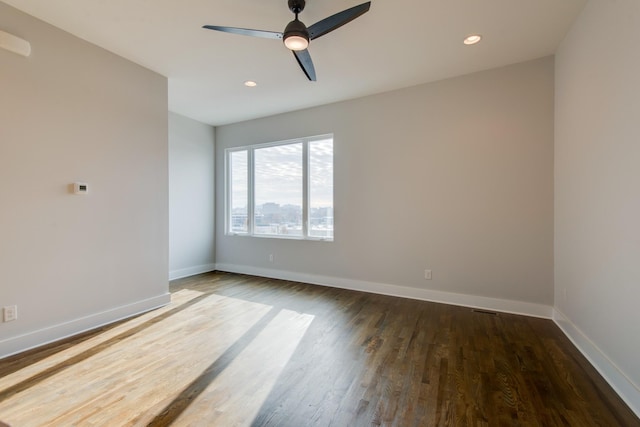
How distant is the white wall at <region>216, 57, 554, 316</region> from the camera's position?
3.19 m

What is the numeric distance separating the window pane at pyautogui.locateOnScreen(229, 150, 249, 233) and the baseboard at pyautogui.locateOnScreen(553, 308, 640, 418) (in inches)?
188

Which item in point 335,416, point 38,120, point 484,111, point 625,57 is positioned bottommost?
point 335,416

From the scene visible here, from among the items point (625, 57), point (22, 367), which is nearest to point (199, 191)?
point (22, 367)

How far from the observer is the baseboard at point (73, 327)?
2.35 m

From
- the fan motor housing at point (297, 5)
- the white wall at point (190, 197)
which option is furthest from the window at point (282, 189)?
the fan motor housing at point (297, 5)

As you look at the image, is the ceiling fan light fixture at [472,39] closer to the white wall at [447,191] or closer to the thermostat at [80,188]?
the white wall at [447,191]

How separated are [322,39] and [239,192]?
3495mm

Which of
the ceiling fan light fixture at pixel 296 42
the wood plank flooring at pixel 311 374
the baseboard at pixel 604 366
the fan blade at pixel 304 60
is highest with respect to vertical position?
the fan blade at pixel 304 60

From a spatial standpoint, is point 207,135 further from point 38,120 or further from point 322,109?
point 38,120

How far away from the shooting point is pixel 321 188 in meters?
4.66

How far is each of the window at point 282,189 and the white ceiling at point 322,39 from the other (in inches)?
45.4

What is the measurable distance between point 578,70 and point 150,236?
4772 millimetres

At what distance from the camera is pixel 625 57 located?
6.01 feet

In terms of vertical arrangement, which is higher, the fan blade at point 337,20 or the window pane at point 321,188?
the fan blade at point 337,20
